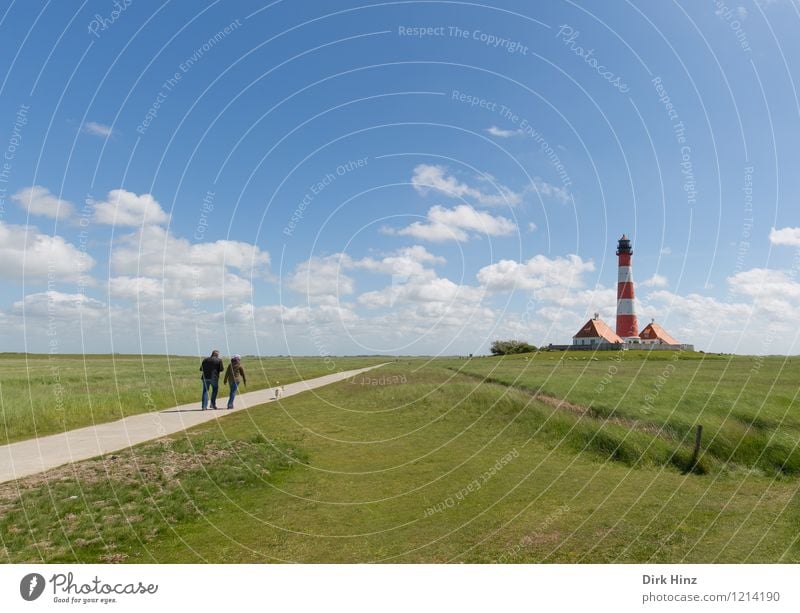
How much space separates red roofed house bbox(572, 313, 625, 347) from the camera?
89.1 m

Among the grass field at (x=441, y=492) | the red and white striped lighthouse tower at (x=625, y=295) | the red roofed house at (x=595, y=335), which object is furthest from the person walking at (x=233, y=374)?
the red and white striped lighthouse tower at (x=625, y=295)

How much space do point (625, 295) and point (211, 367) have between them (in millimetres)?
83181

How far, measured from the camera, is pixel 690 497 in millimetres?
12188

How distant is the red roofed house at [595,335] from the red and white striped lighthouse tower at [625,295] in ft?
6.48

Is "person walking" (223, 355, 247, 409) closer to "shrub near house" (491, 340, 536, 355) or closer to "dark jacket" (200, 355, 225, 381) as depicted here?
"dark jacket" (200, 355, 225, 381)

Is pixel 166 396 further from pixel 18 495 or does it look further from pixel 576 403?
pixel 576 403

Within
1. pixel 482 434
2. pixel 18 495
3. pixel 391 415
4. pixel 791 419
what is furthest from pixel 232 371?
pixel 791 419

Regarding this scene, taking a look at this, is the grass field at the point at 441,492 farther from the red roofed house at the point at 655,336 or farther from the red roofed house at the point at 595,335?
the red roofed house at the point at 655,336

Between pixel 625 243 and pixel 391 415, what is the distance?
79613mm

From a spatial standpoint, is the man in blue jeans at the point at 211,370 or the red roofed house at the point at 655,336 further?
the red roofed house at the point at 655,336

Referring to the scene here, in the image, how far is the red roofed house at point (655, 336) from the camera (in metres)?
91.2

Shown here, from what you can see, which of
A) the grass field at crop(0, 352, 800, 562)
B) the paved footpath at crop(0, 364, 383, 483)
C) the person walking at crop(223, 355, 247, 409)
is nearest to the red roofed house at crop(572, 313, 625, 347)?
the grass field at crop(0, 352, 800, 562)

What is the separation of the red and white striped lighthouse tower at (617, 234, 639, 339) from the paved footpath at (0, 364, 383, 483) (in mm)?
82168

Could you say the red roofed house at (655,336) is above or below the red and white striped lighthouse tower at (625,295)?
below
